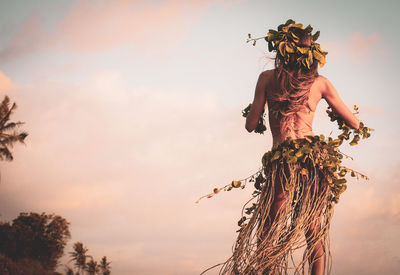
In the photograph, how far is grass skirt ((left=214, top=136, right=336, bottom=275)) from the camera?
270 cm

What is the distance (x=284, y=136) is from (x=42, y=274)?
13.0 feet

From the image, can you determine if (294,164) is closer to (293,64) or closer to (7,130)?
(293,64)

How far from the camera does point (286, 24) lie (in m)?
3.04

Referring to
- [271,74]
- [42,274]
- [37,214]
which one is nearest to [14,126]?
[37,214]

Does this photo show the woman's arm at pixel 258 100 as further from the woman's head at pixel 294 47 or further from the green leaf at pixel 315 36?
the green leaf at pixel 315 36

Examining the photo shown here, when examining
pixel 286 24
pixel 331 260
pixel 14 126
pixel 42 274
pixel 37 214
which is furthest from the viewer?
pixel 37 214

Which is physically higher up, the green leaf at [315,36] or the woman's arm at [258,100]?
the green leaf at [315,36]

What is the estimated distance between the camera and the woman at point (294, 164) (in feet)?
9.20

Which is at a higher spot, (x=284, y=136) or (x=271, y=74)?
(x=271, y=74)

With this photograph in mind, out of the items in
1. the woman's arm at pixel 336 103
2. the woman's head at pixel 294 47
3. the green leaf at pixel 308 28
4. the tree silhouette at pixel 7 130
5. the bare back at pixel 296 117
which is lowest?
the bare back at pixel 296 117

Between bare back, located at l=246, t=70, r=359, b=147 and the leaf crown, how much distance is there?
0.20 meters

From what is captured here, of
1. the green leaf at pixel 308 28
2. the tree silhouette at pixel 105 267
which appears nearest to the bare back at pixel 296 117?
the green leaf at pixel 308 28

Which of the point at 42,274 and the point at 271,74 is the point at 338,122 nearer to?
the point at 271,74

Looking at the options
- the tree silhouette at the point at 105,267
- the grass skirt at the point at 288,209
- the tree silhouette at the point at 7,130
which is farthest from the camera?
the tree silhouette at the point at 105,267
